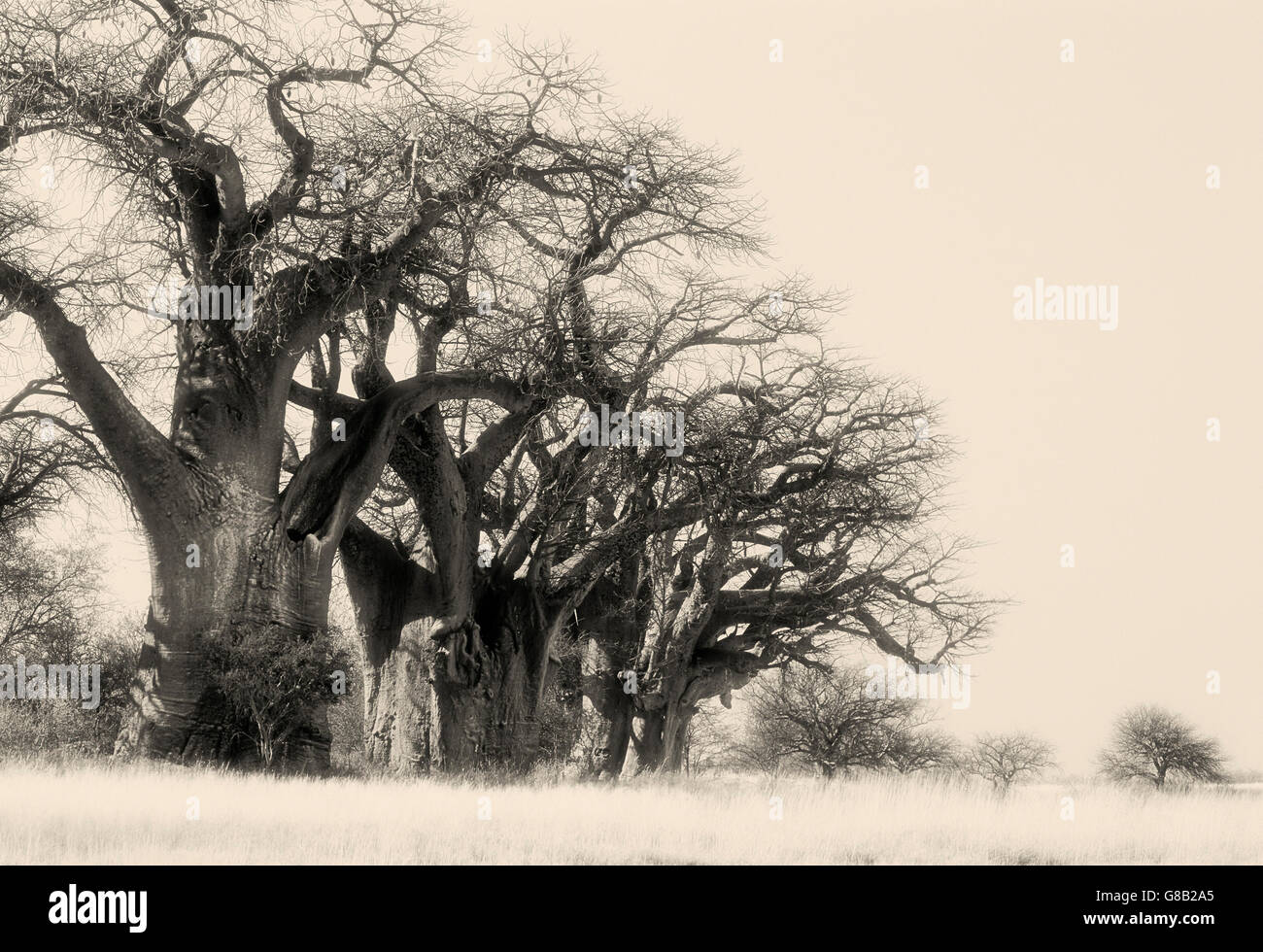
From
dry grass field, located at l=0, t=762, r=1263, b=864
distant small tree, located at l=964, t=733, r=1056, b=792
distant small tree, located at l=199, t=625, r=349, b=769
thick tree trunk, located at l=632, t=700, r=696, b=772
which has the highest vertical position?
distant small tree, located at l=199, t=625, r=349, b=769

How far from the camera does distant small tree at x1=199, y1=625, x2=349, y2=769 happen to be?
13.9 metres

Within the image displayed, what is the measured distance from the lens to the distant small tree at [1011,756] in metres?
41.8

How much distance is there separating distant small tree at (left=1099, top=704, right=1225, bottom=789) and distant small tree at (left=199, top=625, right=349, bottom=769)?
98.4 feet

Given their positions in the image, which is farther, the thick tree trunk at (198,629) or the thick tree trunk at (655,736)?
the thick tree trunk at (655,736)

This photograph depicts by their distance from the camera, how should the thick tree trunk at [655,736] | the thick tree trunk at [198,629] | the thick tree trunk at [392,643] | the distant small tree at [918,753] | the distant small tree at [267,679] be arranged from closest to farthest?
1. the distant small tree at [267,679]
2. the thick tree trunk at [198,629]
3. the thick tree trunk at [392,643]
4. the thick tree trunk at [655,736]
5. the distant small tree at [918,753]

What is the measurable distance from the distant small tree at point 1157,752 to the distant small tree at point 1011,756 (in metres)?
2.12

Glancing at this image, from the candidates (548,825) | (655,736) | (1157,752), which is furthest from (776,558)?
(1157,752)

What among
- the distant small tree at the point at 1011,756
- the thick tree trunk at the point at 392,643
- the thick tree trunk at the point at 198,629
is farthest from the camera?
the distant small tree at the point at 1011,756

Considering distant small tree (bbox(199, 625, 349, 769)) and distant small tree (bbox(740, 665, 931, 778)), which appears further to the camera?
distant small tree (bbox(740, 665, 931, 778))

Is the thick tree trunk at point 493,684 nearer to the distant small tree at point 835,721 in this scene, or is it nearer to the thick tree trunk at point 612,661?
the thick tree trunk at point 612,661

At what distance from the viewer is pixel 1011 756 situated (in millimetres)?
42438
